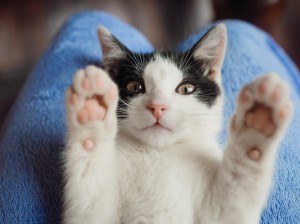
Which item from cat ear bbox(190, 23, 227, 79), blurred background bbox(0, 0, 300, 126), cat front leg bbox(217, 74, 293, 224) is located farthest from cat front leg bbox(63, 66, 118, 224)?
blurred background bbox(0, 0, 300, 126)

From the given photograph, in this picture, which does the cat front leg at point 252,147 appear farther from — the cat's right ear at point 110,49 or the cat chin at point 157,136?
the cat's right ear at point 110,49

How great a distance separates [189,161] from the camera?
87 cm

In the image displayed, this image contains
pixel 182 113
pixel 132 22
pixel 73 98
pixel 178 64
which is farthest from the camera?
pixel 132 22

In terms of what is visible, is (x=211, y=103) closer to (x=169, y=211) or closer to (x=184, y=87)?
(x=184, y=87)

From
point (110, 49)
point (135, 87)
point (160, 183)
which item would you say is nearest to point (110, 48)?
point (110, 49)

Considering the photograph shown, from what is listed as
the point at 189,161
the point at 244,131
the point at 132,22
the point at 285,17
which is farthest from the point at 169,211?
the point at 285,17

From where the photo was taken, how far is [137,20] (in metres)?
2.01

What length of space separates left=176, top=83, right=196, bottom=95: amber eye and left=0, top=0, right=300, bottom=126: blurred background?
1065 millimetres

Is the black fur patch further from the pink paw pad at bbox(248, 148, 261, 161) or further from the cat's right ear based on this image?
the pink paw pad at bbox(248, 148, 261, 161)

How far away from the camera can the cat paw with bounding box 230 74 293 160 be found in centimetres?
67

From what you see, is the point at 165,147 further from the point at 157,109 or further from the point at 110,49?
the point at 110,49

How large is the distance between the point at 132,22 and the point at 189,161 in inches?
50.6

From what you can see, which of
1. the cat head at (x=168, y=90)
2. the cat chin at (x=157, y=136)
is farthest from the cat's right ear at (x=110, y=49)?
the cat chin at (x=157, y=136)

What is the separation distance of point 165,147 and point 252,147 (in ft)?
0.71
